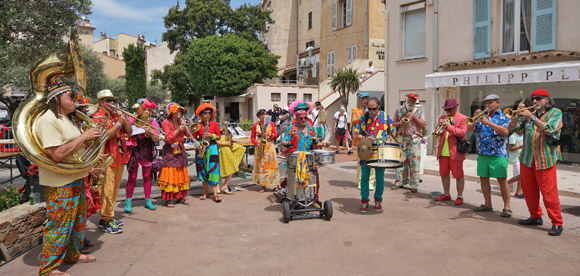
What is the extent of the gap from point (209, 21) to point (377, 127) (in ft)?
102

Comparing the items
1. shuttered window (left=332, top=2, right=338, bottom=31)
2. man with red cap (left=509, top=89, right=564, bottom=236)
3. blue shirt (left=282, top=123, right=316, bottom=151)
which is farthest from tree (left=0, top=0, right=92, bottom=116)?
shuttered window (left=332, top=2, right=338, bottom=31)

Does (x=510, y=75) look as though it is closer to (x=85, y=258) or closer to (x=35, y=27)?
(x=85, y=258)

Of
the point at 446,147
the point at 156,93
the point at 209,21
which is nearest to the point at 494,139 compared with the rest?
the point at 446,147

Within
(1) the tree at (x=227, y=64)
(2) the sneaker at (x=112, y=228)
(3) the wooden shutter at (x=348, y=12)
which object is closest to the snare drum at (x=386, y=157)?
(2) the sneaker at (x=112, y=228)

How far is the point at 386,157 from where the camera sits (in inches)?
231

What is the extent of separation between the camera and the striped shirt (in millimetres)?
5023

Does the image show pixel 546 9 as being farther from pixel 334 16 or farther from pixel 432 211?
pixel 334 16

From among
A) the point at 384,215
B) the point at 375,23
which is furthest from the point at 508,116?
the point at 375,23

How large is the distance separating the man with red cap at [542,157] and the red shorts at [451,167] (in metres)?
1.27

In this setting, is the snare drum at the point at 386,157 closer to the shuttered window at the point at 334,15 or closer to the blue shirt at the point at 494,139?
the blue shirt at the point at 494,139

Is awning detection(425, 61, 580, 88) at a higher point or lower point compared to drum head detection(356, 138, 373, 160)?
higher

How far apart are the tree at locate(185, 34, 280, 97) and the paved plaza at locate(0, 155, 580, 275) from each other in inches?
931

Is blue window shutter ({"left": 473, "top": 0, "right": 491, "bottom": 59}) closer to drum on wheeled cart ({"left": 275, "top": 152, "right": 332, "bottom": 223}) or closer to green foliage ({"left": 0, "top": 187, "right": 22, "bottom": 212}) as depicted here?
drum on wheeled cart ({"left": 275, "top": 152, "right": 332, "bottom": 223})

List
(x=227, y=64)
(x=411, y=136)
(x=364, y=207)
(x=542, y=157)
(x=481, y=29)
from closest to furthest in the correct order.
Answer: (x=542, y=157) → (x=364, y=207) → (x=411, y=136) → (x=481, y=29) → (x=227, y=64)
